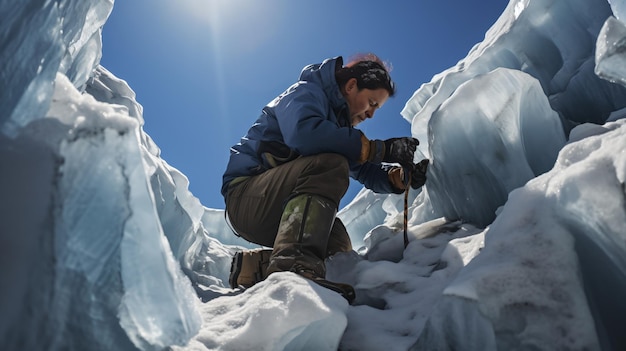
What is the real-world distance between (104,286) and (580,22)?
4.95 m

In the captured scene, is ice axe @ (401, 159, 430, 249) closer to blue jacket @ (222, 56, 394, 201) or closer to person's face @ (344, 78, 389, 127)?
blue jacket @ (222, 56, 394, 201)

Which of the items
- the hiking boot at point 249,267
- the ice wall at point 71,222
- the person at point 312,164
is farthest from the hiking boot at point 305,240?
the ice wall at point 71,222

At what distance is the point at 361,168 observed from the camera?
3416 millimetres

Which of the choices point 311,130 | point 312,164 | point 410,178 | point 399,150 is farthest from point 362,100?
point 312,164

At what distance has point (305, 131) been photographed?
8.26 feet

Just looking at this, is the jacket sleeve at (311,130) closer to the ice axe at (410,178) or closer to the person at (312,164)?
the person at (312,164)

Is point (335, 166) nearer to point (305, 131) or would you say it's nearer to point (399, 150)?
point (305, 131)

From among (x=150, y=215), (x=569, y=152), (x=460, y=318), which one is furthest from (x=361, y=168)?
(x=150, y=215)

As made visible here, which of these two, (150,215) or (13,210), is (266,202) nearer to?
(150,215)

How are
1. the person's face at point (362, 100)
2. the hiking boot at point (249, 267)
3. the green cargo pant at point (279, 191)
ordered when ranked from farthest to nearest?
the person's face at point (362, 100)
the hiking boot at point (249, 267)
the green cargo pant at point (279, 191)

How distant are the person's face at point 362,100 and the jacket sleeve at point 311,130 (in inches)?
17.6

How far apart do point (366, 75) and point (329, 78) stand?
0.99 feet

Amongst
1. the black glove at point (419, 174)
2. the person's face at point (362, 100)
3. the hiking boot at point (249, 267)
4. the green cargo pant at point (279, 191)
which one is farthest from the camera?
the black glove at point (419, 174)

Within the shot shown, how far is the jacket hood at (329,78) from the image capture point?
2.96m
